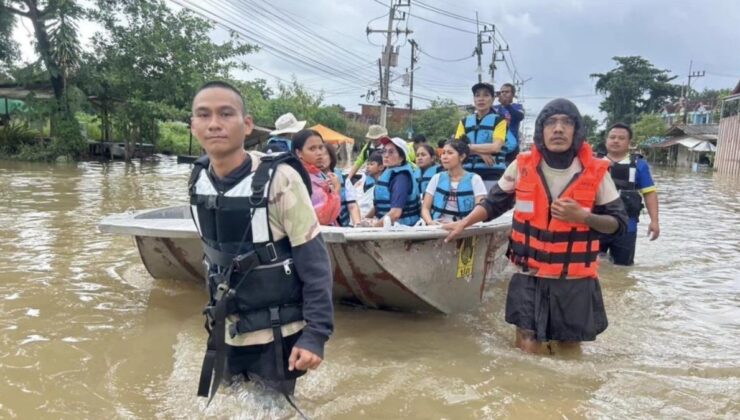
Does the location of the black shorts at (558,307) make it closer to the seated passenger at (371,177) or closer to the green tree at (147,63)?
the seated passenger at (371,177)

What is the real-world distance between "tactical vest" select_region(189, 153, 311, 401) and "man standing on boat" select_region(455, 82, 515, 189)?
3708 mm

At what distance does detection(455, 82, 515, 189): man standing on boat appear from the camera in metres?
5.53

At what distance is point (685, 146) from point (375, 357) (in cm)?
4181

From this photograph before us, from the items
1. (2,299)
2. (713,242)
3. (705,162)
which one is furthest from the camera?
(705,162)

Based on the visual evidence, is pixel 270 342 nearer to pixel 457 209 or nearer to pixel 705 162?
pixel 457 209

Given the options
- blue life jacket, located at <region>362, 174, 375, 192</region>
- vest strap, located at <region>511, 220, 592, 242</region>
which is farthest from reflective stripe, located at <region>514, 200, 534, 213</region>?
blue life jacket, located at <region>362, 174, 375, 192</region>

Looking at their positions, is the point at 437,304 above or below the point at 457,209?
below

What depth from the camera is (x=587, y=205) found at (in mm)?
3338

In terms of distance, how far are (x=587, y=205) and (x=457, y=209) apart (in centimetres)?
149

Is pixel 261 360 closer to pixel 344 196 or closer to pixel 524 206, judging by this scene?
pixel 524 206

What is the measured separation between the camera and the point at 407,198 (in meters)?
5.10

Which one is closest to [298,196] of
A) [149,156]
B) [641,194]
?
[641,194]

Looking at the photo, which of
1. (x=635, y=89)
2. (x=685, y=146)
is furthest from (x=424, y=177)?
(x=635, y=89)

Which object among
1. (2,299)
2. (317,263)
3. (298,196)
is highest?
(298,196)
